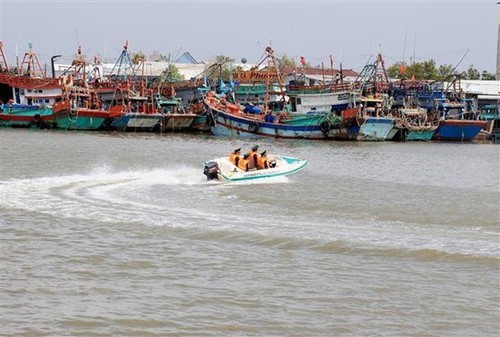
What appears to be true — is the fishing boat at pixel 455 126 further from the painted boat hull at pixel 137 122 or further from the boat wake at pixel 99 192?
the boat wake at pixel 99 192

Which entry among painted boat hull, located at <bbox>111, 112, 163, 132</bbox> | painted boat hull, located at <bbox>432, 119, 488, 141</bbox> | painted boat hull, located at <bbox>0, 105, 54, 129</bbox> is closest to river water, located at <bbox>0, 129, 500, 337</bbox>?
painted boat hull, located at <bbox>111, 112, 163, 132</bbox>

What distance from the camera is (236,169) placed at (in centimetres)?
2197

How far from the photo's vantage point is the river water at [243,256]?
893cm

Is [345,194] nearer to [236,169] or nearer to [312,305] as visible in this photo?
[236,169]

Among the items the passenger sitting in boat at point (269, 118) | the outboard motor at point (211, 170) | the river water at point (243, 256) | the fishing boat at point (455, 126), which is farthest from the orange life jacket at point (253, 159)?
the fishing boat at point (455, 126)

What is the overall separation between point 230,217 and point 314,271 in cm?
475

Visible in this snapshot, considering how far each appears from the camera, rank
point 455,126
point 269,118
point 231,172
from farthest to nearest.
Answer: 1. point 455,126
2. point 269,118
3. point 231,172

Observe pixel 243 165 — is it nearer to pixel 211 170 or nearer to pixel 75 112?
pixel 211 170

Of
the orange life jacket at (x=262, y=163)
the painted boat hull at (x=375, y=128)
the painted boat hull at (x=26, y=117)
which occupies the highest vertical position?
the painted boat hull at (x=26, y=117)

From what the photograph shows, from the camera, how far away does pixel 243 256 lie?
12.1 metres

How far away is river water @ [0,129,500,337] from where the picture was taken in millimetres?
8930

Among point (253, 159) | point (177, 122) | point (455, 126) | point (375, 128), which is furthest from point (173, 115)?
point (253, 159)

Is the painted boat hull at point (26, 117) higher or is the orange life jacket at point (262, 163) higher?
the painted boat hull at point (26, 117)

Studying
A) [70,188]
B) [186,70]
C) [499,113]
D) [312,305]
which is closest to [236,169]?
[70,188]
